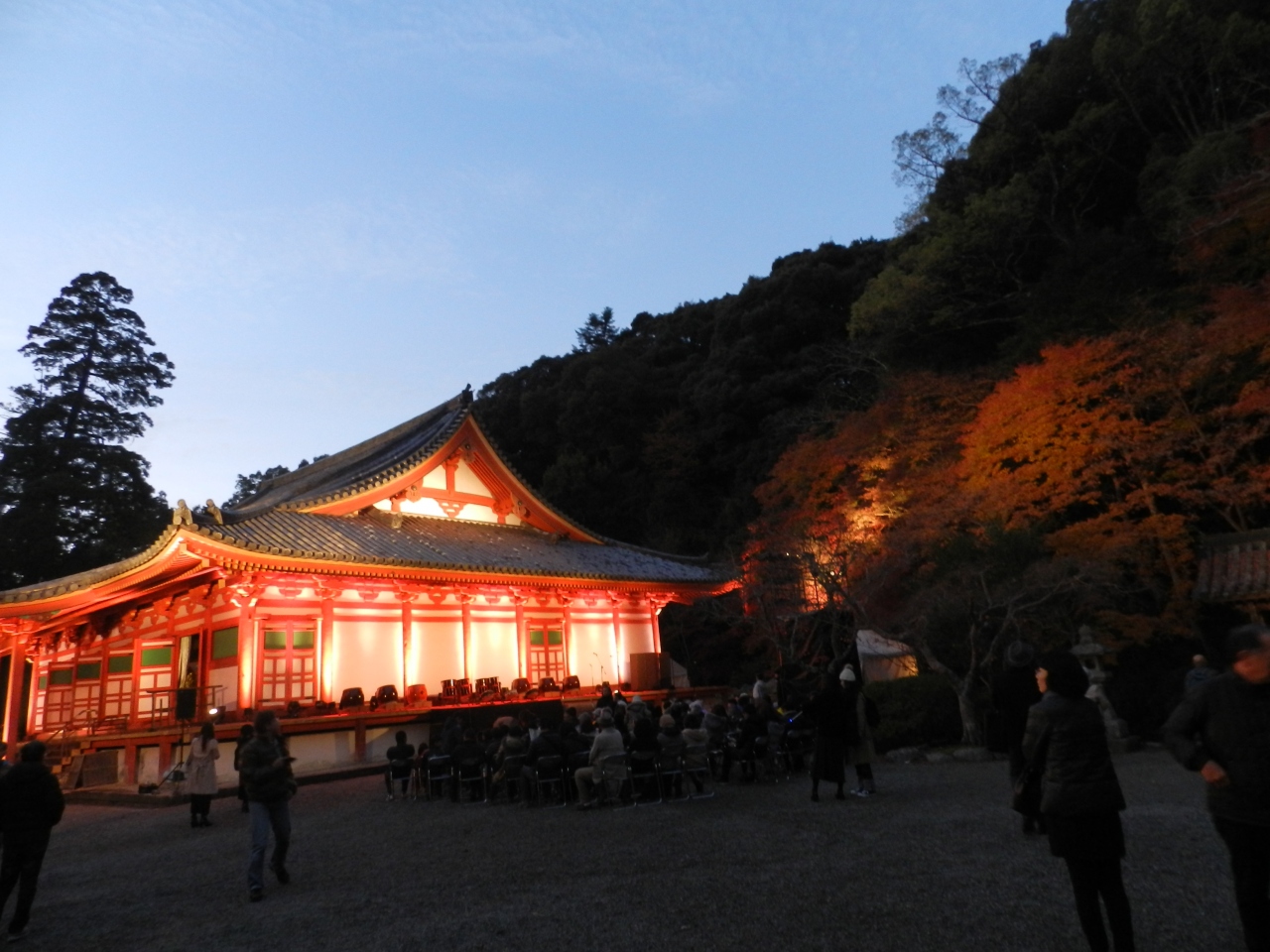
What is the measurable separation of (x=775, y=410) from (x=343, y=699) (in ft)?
77.1

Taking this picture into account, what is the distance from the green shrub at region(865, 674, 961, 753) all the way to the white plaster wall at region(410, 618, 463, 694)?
9.97 metres

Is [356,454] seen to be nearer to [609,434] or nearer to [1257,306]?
[609,434]

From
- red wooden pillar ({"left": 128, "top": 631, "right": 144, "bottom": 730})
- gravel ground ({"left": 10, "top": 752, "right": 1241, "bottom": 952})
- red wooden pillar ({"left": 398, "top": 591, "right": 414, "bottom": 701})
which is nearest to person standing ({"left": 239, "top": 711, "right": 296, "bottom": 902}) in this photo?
gravel ground ({"left": 10, "top": 752, "right": 1241, "bottom": 952})

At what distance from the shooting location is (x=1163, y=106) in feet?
77.4

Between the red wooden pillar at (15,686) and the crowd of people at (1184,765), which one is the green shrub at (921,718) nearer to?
the crowd of people at (1184,765)

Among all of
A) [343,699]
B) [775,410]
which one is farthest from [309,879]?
[775,410]

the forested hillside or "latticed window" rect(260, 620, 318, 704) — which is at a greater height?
the forested hillside

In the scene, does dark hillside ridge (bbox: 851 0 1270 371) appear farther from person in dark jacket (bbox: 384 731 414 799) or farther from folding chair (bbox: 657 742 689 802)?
person in dark jacket (bbox: 384 731 414 799)

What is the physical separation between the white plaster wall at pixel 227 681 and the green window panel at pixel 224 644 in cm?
27

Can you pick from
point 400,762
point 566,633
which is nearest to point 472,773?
point 400,762

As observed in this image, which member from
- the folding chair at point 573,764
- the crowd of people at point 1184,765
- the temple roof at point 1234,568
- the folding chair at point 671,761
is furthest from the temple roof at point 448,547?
the crowd of people at point 1184,765

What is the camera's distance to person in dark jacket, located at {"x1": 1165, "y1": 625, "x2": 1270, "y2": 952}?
340 centimetres

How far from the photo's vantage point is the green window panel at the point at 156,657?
18.5 metres

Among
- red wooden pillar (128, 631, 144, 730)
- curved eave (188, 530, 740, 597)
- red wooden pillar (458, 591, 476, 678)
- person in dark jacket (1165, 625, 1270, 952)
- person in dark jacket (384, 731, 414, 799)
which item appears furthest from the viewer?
red wooden pillar (458, 591, 476, 678)
